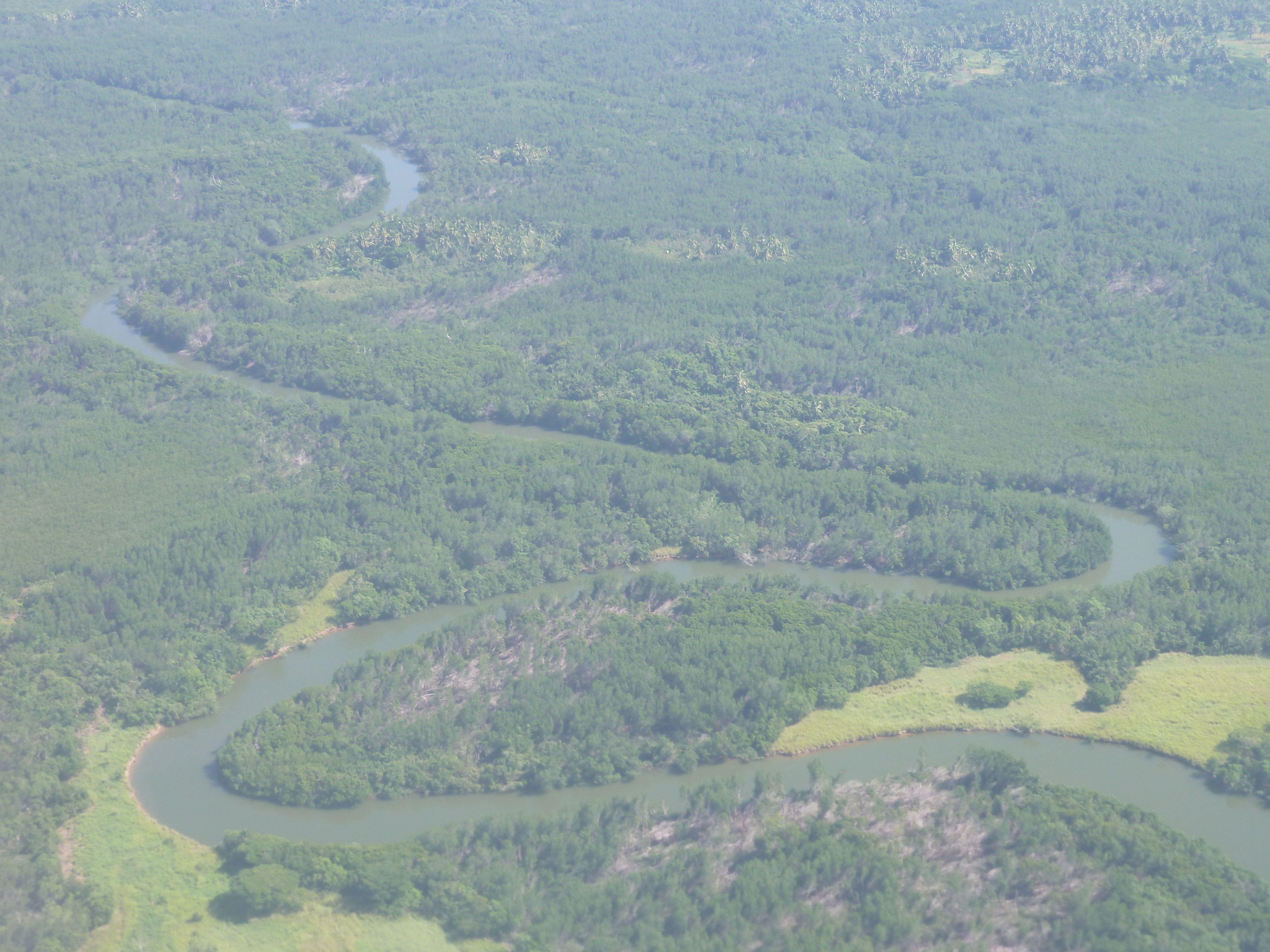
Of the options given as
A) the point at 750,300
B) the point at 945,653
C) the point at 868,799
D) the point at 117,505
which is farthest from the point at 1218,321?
the point at 117,505

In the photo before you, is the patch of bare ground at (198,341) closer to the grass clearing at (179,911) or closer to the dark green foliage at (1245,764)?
the grass clearing at (179,911)

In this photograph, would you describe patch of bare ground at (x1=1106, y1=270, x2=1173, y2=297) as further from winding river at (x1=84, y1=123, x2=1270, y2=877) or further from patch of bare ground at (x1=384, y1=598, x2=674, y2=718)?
patch of bare ground at (x1=384, y1=598, x2=674, y2=718)

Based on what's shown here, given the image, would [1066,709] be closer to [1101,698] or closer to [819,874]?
[1101,698]

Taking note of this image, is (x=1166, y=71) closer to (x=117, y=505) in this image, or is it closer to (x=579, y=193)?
(x=579, y=193)

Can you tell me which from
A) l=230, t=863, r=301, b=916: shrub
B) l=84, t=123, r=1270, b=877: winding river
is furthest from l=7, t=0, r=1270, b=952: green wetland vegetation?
l=84, t=123, r=1270, b=877: winding river

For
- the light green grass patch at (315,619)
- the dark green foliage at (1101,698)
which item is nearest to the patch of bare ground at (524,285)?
the light green grass patch at (315,619)

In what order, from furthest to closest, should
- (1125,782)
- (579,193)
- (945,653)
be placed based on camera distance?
(579,193) < (945,653) < (1125,782)

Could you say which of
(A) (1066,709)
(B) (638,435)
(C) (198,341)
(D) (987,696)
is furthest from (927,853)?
(C) (198,341)
